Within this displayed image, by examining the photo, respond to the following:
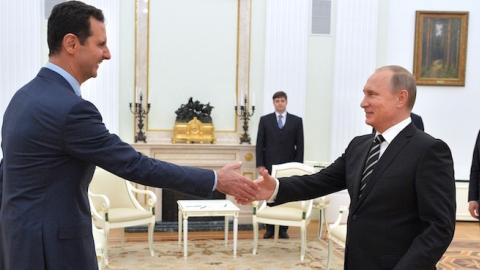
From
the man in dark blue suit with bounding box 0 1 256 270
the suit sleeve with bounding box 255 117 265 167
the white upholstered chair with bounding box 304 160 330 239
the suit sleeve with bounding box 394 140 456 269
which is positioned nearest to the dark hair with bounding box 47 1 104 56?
the man in dark blue suit with bounding box 0 1 256 270

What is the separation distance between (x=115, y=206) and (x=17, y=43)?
3.06 meters

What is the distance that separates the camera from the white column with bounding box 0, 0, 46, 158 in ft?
25.4

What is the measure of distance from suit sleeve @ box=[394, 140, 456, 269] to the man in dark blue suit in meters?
1.17

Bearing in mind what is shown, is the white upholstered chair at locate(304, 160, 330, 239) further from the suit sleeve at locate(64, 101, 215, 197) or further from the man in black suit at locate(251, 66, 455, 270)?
the suit sleeve at locate(64, 101, 215, 197)

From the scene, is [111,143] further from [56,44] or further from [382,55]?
[382,55]

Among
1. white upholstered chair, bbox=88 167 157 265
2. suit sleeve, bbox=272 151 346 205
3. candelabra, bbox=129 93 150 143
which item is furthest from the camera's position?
candelabra, bbox=129 93 150 143

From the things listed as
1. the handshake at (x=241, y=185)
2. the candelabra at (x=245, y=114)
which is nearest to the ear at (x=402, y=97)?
the handshake at (x=241, y=185)

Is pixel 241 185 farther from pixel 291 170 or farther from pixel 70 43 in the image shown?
pixel 291 170

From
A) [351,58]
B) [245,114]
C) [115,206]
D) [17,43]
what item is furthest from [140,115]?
[351,58]

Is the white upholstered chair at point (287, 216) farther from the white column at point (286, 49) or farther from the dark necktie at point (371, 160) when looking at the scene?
the dark necktie at point (371, 160)

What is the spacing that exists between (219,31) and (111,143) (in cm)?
643

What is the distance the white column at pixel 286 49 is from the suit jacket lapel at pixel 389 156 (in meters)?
5.92

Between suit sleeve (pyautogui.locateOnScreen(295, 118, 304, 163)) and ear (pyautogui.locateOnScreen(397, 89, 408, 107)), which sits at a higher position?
ear (pyautogui.locateOnScreen(397, 89, 408, 107))

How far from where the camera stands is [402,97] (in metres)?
2.41
